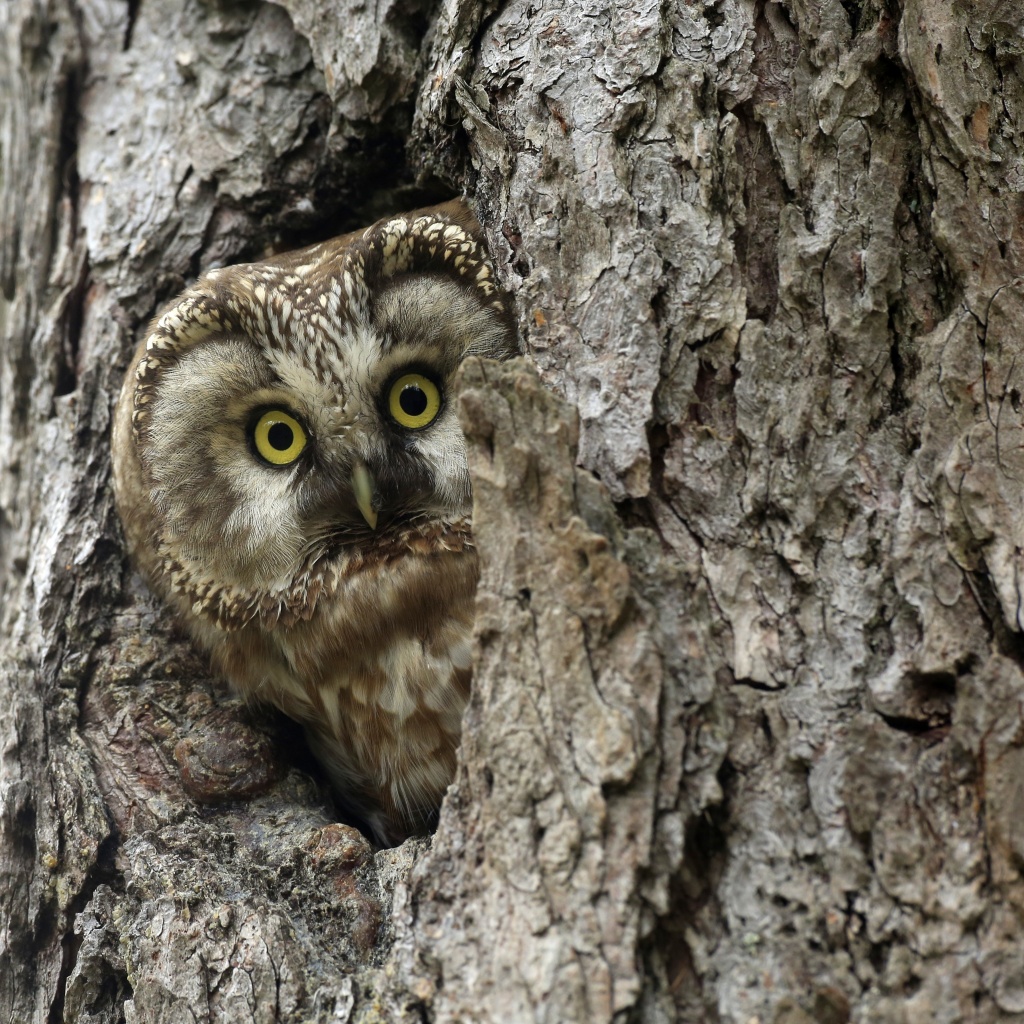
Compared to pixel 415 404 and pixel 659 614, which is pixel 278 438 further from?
pixel 659 614

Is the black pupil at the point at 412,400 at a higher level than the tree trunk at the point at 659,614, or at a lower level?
higher

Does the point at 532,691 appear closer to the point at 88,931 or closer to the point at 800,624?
the point at 800,624

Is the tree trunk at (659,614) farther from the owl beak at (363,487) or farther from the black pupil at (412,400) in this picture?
the owl beak at (363,487)

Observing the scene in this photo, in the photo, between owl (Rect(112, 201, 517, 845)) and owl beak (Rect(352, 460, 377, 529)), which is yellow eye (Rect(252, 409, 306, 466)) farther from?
owl beak (Rect(352, 460, 377, 529))

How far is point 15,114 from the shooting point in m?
3.11

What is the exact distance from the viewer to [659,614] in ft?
5.13

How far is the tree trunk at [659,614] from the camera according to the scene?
1.40 meters

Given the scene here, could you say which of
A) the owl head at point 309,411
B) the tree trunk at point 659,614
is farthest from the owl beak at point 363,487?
the tree trunk at point 659,614

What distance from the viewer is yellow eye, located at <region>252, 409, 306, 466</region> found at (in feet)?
7.25

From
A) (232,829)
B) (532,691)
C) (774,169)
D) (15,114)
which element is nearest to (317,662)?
(232,829)

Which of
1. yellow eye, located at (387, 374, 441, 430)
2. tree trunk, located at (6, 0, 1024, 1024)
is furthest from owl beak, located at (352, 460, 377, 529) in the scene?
tree trunk, located at (6, 0, 1024, 1024)

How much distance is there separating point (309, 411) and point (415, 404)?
213 mm

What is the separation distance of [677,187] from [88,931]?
1.70 m

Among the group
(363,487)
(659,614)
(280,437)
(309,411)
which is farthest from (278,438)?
(659,614)
